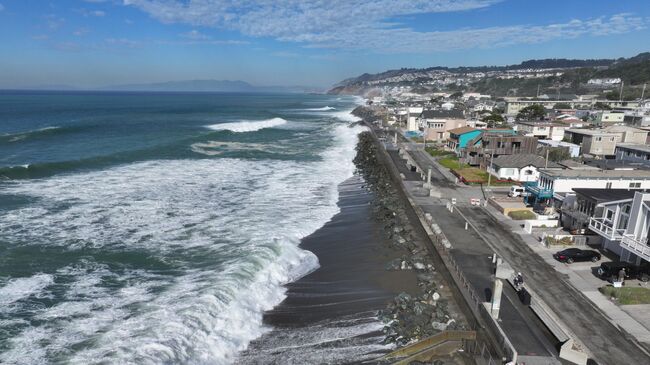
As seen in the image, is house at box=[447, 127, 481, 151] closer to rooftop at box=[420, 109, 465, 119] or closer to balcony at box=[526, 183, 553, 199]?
rooftop at box=[420, 109, 465, 119]

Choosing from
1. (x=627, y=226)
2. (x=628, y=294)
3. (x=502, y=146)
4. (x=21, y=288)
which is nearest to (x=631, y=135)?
(x=502, y=146)

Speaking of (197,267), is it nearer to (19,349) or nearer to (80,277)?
(80,277)

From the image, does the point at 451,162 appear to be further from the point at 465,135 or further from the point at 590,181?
the point at 590,181

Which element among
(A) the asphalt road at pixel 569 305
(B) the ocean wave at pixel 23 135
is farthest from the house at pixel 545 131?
(B) the ocean wave at pixel 23 135

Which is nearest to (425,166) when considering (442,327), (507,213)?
(507,213)

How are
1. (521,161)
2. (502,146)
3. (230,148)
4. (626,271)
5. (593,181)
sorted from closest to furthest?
1. (626,271)
2. (593,181)
3. (521,161)
4. (502,146)
5. (230,148)

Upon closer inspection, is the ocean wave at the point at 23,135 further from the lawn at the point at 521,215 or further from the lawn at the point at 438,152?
the lawn at the point at 521,215
